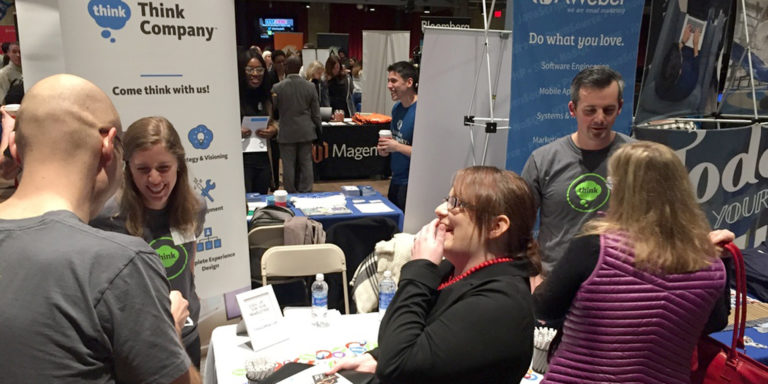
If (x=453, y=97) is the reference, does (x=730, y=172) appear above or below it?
below

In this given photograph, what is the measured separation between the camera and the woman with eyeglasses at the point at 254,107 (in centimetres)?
514

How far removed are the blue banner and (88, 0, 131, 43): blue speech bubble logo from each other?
201 cm

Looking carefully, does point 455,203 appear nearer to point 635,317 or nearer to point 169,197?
point 635,317

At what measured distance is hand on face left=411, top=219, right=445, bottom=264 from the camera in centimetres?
137

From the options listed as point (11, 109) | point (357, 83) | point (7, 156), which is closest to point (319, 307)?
point (7, 156)

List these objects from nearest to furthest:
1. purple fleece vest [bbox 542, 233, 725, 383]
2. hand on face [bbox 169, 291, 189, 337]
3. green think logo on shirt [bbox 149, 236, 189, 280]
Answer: hand on face [bbox 169, 291, 189, 337], purple fleece vest [bbox 542, 233, 725, 383], green think logo on shirt [bbox 149, 236, 189, 280]

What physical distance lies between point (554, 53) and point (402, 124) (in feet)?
4.42

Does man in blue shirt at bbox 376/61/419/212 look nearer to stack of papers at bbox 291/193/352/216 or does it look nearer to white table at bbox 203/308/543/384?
stack of papers at bbox 291/193/352/216

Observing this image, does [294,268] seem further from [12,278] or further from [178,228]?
[12,278]

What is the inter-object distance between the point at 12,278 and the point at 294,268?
7.67 feet

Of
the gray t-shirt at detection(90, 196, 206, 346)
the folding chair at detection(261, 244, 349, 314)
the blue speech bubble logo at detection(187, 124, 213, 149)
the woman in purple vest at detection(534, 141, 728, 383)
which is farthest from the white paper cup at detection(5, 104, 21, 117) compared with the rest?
the woman in purple vest at detection(534, 141, 728, 383)

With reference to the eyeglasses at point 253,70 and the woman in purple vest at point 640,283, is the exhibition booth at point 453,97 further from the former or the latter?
the eyeglasses at point 253,70

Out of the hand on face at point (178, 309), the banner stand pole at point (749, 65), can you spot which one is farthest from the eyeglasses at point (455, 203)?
the banner stand pole at point (749, 65)

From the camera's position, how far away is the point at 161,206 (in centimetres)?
219
